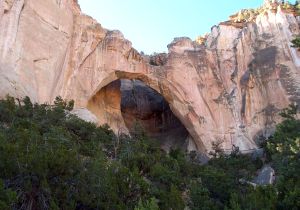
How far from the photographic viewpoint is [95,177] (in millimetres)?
10758

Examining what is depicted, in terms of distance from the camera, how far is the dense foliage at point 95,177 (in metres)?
9.57

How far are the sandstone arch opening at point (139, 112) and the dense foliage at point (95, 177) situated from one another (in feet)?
33.2

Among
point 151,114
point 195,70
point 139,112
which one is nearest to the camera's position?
point 195,70

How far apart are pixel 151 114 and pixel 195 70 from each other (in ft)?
16.0

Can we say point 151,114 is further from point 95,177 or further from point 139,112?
point 95,177

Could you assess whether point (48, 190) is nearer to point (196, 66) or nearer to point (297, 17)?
point (196, 66)

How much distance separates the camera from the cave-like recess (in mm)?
29578

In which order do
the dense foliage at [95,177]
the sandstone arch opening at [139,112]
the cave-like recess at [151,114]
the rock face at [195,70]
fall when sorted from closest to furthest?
the dense foliage at [95,177]
the rock face at [195,70]
the sandstone arch opening at [139,112]
the cave-like recess at [151,114]

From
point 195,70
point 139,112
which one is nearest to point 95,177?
point 195,70

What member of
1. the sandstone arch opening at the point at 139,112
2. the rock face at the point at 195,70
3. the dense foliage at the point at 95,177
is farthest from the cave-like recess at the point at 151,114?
the dense foliage at the point at 95,177

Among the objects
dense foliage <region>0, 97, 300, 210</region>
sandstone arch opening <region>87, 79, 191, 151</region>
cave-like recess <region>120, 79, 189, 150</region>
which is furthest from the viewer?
cave-like recess <region>120, 79, 189, 150</region>

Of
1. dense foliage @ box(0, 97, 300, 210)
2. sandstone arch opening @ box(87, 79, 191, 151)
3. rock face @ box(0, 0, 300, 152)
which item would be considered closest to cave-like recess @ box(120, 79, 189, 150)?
sandstone arch opening @ box(87, 79, 191, 151)

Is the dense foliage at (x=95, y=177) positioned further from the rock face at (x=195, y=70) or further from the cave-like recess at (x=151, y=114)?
the cave-like recess at (x=151, y=114)

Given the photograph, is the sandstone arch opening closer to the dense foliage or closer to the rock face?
the rock face
